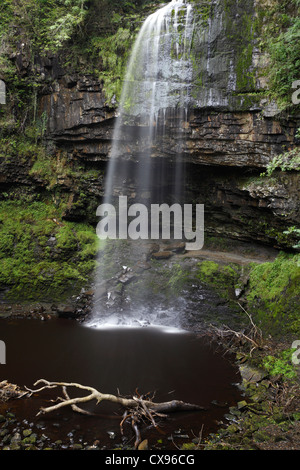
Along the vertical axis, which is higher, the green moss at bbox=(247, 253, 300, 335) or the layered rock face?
the layered rock face

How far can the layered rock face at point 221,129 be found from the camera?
349 inches

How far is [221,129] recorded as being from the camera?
31.2 feet

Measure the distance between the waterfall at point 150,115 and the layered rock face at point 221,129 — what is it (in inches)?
3.0

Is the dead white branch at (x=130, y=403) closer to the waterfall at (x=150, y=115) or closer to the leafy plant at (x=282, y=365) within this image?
the leafy plant at (x=282, y=365)

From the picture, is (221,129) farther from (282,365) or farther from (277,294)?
(282,365)

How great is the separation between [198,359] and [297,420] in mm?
2768

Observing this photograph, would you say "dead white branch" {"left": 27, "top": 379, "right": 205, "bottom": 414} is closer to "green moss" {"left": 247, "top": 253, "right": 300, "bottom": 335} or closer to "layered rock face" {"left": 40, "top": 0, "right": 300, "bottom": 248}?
"green moss" {"left": 247, "top": 253, "right": 300, "bottom": 335}

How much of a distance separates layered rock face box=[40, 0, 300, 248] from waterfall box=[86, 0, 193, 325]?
0.08 meters

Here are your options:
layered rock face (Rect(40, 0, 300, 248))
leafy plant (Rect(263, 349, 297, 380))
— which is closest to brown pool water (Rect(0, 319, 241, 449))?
leafy plant (Rect(263, 349, 297, 380))

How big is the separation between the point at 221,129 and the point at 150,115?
2454mm

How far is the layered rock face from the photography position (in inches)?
349

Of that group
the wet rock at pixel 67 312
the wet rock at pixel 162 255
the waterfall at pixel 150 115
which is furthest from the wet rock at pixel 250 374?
the wet rock at pixel 67 312

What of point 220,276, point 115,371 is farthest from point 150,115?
point 115,371
